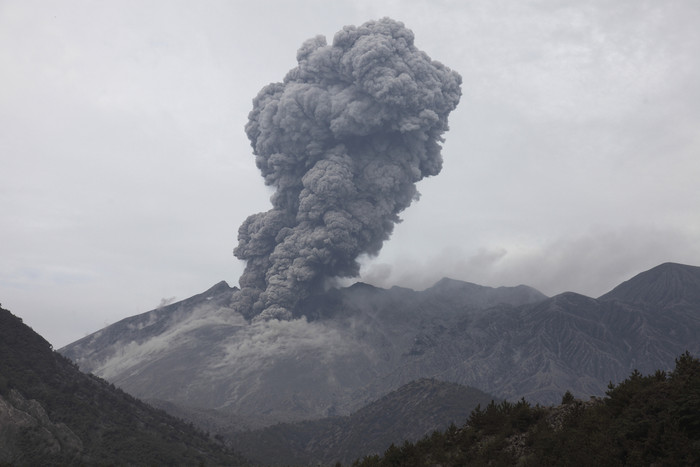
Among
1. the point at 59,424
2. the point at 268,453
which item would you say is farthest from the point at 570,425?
the point at 268,453

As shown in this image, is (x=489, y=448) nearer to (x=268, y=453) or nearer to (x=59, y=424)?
(x=59, y=424)

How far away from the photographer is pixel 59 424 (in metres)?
86.4

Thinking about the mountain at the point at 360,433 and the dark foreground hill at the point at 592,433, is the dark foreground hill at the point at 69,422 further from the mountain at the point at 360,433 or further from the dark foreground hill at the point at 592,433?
the dark foreground hill at the point at 592,433

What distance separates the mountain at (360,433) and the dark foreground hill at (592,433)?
131 metres

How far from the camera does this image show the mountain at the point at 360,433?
6517 inches

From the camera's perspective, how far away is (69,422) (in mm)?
89125

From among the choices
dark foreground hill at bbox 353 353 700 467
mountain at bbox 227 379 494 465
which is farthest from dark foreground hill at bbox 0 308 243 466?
dark foreground hill at bbox 353 353 700 467

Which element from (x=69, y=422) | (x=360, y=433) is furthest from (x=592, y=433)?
(x=360, y=433)

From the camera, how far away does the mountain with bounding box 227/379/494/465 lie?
543 ft

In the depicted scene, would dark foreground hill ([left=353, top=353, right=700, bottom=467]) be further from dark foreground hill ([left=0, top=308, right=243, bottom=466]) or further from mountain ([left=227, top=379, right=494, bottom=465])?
mountain ([left=227, top=379, right=494, bottom=465])

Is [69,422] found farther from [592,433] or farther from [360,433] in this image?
[360,433]

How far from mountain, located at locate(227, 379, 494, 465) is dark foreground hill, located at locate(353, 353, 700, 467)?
5152 inches

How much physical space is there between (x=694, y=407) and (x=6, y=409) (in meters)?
82.9

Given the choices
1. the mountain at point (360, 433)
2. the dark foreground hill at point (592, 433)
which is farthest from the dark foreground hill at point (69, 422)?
the dark foreground hill at point (592, 433)
